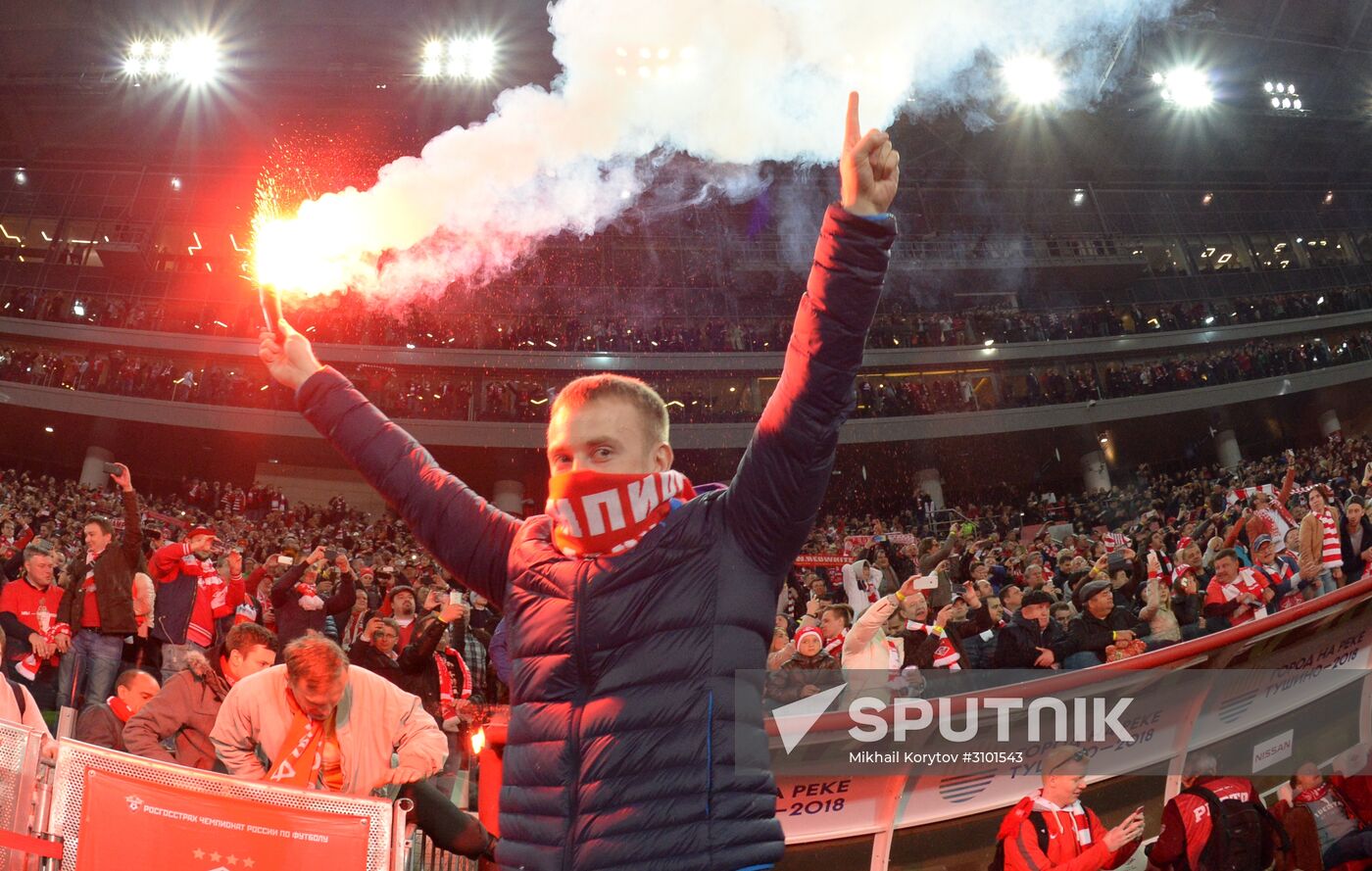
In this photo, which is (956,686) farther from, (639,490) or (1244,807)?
(639,490)

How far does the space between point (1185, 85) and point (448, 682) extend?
99.2ft

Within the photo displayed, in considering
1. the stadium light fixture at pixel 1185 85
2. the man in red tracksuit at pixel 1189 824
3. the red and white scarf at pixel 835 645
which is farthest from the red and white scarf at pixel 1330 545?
the stadium light fixture at pixel 1185 85

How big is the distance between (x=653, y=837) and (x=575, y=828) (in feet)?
0.42

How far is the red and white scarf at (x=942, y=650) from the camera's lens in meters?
7.45

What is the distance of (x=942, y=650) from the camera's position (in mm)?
7531

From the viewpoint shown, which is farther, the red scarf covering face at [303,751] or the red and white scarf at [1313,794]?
the red and white scarf at [1313,794]

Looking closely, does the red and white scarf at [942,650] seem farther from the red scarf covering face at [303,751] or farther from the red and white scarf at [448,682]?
the red scarf covering face at [303,751]

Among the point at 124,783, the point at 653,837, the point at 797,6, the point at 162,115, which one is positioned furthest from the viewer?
the point at 162,115

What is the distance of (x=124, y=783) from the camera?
11.2 ft

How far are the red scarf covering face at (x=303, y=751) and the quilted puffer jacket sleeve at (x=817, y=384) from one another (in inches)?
117

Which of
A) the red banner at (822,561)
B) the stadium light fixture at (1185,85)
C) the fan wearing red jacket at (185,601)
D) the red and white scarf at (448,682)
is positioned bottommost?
the red and white scarf at (448,682)

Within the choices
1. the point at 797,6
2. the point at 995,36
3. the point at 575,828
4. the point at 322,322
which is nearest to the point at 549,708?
the point at 575,828

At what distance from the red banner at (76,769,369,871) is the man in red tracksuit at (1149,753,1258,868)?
4070 millimetres

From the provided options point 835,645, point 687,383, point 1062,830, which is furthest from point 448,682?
point 687,383
